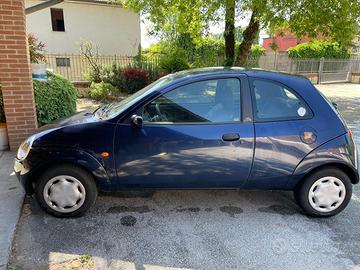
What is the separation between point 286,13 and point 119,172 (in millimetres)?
8463

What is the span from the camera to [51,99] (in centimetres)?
580

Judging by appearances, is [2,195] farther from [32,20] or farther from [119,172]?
[32,20]

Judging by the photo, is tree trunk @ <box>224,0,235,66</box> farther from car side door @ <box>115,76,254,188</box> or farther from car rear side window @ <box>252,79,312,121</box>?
car side door @ <box>115,76,254,188</box>

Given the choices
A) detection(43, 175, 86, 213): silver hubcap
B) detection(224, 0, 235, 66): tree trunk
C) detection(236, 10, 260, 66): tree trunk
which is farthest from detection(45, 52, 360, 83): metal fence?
detection(43, 175, 86, 213): silver hubcap

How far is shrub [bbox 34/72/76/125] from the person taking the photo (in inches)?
223

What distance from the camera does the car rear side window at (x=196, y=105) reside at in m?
3.20

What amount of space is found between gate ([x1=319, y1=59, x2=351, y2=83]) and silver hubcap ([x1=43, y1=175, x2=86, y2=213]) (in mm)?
22307

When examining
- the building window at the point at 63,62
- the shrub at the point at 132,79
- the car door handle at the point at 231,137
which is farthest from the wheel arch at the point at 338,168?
the building window at the point at 63,62

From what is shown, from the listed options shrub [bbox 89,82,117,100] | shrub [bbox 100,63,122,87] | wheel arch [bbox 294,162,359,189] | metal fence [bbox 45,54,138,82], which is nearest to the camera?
wheel arch [bbox 294,162,359,189]

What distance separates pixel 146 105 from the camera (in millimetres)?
3182

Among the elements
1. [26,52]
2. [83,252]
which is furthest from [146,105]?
[26,52]

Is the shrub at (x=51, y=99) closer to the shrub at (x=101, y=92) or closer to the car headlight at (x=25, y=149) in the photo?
the car headlight at (x=25, y=149)

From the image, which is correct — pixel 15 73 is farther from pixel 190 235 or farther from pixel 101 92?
pixel 101 92

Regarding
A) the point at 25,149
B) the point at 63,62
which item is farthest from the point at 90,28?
the point at 25,149
